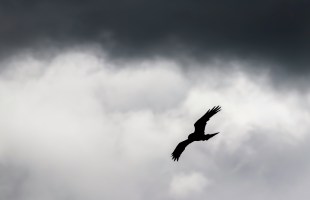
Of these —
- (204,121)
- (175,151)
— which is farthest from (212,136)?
(175,151)

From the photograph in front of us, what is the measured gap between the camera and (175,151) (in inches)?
2557

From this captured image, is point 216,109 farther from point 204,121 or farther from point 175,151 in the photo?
point 175,151

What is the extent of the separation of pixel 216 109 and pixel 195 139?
4.31 m

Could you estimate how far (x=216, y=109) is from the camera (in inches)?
2386

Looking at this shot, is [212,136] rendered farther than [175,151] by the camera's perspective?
No

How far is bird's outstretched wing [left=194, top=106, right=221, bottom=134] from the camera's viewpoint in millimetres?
60750

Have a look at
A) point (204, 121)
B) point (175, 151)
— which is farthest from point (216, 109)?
point (175, 151)

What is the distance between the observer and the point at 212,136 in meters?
60.7

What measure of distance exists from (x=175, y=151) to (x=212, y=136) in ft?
18.8

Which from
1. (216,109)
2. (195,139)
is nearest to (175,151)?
(195,139)

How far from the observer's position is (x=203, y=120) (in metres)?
61.2

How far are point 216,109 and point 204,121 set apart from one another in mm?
1756

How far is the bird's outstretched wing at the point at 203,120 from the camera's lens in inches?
2392

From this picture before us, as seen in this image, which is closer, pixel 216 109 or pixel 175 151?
pixel 216 109
